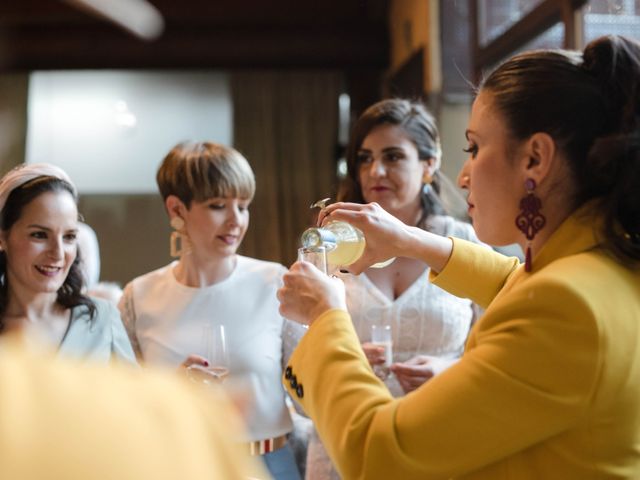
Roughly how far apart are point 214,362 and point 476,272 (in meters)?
0.66

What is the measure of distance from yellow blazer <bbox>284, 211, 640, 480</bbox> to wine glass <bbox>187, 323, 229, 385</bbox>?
79 cm

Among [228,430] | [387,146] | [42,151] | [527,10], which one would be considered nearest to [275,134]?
[42,151]

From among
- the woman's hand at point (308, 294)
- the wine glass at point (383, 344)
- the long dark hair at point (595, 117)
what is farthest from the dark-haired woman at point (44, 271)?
the long dark hair at point (595, 117)

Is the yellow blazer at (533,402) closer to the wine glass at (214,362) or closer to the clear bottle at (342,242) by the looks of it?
the clear bottle at (342,242)

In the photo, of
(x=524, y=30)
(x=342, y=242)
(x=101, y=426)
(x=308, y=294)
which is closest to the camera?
(x=101, y=426)

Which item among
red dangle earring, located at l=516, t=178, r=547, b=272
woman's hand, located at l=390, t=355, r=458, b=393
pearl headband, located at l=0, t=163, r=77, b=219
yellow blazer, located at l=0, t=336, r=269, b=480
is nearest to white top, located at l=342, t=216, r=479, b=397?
woman's hand, located at l=390, t=355, r=458, b=393

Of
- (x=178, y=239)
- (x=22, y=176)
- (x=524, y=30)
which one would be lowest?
(x=178, y=239)

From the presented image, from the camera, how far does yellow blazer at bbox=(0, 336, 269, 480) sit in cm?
43

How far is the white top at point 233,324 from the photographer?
6.93ft

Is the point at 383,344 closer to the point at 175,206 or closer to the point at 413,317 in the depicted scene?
the point at 413,317

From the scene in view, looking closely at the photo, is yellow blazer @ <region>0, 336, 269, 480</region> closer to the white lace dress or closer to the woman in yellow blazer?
the woman in yellow blazer

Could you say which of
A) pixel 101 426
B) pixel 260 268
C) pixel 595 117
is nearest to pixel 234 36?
pixel 260 268

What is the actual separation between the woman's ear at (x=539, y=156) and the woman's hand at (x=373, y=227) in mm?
421

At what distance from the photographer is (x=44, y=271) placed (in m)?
2.00
